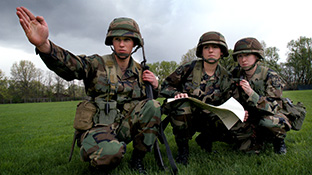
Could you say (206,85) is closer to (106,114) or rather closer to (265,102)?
(265,102)

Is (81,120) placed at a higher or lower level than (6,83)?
lower

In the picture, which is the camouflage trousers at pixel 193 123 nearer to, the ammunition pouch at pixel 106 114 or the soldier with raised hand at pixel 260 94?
the soldier with raised hand at pixel 260 94

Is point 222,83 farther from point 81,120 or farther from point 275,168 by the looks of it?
point 81,120

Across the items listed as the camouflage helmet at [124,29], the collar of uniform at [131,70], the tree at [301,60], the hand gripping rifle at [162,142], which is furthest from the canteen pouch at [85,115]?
the tree at [301,60]

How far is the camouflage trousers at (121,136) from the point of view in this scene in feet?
8.45

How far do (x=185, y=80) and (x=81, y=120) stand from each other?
208 cm

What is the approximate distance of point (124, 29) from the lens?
3496mm

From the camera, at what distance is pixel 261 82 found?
411 centimetres

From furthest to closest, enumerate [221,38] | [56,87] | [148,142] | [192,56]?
[56,87] < [192,56] < [221,38] < [148,142]


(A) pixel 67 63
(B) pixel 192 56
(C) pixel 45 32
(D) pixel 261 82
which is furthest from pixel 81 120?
(B) pixel 192 56

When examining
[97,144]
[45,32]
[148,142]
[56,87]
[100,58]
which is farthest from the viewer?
[56,87]

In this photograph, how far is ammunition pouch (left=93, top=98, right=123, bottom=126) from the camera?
308cm

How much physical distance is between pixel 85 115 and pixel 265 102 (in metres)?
3.01

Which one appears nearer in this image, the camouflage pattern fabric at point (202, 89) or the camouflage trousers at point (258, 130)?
the camouflage trousers at point (258, 130)
